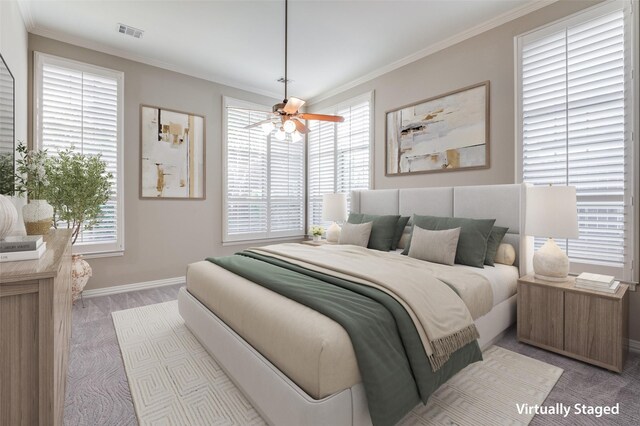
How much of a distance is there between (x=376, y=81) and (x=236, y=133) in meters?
2.35

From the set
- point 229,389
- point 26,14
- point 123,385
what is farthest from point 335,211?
point 26,14

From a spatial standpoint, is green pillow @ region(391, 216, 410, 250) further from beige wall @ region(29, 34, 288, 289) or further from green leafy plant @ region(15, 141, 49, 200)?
green leafy plant @ region(15, 141, 49, 200)

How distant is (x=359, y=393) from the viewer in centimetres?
137

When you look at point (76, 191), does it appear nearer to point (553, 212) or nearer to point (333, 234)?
point (333, 234)

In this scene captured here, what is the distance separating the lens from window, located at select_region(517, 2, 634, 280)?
243 centimetres

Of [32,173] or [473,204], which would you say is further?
[473,204]

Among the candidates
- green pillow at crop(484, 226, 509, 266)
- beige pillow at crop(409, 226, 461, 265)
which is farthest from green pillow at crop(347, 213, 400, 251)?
green pillow at crop(484, 226, 509, 266)

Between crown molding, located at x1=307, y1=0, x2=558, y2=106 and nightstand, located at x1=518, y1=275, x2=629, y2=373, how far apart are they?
258 cm

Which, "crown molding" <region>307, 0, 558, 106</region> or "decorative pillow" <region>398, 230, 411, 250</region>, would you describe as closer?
"crown molding" <region>307, 0, 558, 106</region>

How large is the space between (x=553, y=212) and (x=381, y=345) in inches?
76.0

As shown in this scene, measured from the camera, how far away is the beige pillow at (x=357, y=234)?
3.62 meters

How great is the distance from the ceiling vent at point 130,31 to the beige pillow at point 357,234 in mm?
3326

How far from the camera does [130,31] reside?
3.40 metres

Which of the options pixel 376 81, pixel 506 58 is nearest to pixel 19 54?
Result: pixel 376 81
